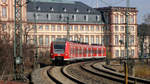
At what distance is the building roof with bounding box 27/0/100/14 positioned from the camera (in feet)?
307

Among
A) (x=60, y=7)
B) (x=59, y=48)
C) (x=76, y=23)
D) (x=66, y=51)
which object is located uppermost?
(x=60, y=7)

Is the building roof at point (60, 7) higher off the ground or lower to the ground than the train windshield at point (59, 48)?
higher

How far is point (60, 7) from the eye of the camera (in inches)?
3856

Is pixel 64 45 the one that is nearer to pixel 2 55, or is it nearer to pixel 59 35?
pixel 2 55

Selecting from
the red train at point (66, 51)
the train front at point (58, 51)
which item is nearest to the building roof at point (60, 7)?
the red train at point (66, 51)

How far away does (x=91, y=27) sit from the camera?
103250 mm

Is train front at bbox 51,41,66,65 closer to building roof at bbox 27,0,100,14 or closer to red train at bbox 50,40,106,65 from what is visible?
red train at bbox 50,40,106,65

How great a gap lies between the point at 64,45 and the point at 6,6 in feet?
127

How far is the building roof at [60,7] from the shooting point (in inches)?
3686

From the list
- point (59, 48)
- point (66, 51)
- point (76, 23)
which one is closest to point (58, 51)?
point (59, 48)

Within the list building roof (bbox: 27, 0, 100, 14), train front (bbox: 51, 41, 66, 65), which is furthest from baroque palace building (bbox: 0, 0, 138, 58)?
train front (bbox: 51, 41, 66, 65)

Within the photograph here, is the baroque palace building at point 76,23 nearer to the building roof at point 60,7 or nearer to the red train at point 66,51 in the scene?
the building roof at point 60,7

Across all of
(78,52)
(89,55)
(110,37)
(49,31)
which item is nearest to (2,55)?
(78,52)

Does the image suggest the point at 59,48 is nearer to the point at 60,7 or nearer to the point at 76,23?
the point at 60,7
